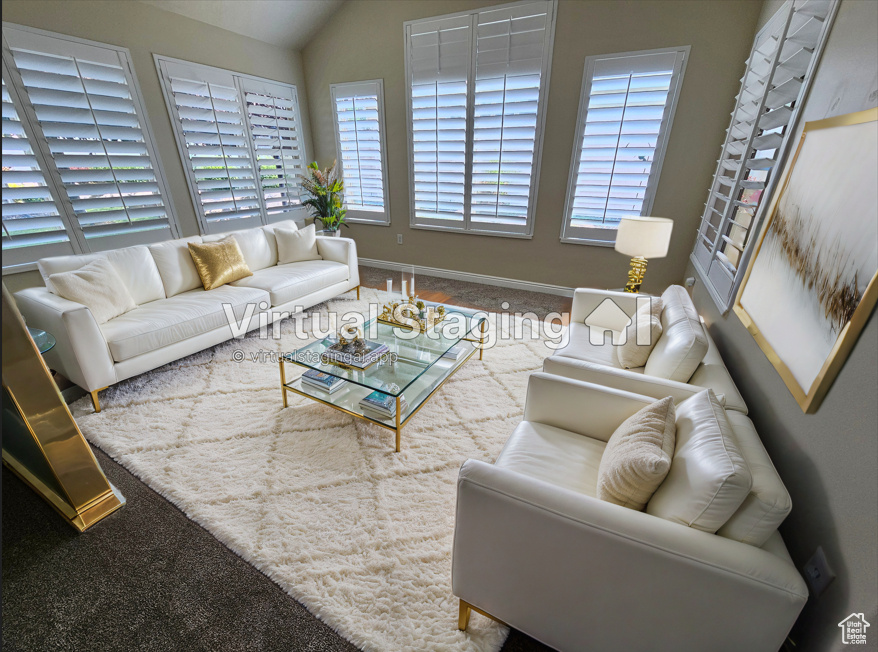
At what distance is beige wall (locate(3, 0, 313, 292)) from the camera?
9.59ft

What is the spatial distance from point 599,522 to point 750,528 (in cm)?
38

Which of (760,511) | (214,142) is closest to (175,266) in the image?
(214,142)

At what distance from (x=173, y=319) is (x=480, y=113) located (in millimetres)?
3292

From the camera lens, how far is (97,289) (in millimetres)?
2486

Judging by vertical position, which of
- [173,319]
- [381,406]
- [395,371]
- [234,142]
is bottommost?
[381,406]

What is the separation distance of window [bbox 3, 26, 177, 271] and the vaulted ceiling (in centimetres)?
80

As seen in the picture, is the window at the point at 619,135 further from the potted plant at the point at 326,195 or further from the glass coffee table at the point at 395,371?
the potted plant at the point at 326,195

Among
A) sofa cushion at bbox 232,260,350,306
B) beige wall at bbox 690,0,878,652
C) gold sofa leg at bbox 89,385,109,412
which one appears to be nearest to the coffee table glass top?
sofa cushion at bbox 232,260,350,306

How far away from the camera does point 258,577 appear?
4.92 feet

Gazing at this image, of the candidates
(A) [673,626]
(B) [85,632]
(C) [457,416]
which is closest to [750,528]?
(A) [673,626]

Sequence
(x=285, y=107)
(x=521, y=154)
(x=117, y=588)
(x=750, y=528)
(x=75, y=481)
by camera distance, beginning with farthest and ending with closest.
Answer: (x=285, y=107) < (x=521, y=154) < (x=75, y=481) < (x=117, y=588) < (x=750, y=528)

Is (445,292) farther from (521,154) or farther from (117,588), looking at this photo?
(117,588)

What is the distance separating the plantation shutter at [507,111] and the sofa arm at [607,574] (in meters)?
3.49

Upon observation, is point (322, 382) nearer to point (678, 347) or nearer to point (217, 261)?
point (217, 261)
